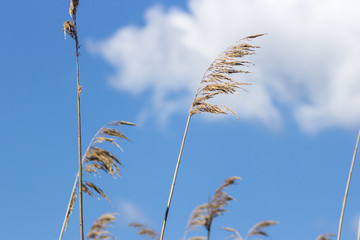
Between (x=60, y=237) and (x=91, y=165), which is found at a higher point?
(x=91, y=165)

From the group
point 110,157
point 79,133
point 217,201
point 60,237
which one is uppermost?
point 217,201

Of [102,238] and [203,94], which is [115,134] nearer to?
[203,94]

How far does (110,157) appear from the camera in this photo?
5.11 meters

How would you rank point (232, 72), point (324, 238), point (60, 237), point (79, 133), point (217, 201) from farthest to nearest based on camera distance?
point (324, 238)
point (217, 201)
point (232, 72)
point (60, 237)
point (79, 133)

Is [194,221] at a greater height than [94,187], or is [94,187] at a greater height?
[194,221]

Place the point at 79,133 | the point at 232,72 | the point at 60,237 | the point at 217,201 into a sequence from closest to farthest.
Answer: the point at 79,133, the point at 60,237, the point at 232,72, the point at 217,201

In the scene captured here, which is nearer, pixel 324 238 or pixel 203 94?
pixel 203 94

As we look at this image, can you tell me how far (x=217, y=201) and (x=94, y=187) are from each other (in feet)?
7.68

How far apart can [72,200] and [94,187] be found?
0.32m

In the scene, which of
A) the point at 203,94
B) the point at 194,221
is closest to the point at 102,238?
the point at 194,221

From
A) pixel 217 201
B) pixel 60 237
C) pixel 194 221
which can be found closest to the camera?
pixel 60 237

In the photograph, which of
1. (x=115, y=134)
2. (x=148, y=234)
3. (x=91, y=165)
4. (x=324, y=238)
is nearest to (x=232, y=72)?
(x=115, y=134)

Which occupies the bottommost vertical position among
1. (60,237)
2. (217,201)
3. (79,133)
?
(60,237)

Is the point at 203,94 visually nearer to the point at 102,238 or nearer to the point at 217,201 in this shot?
the point at 217,201
